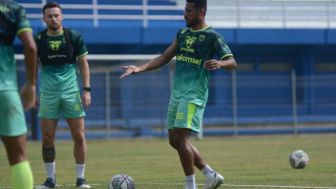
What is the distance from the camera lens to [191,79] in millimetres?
10602

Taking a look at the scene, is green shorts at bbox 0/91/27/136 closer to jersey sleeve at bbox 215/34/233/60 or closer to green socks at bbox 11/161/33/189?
green socks at bbox 11/161/33/189

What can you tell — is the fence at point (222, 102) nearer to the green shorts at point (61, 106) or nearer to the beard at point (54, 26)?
the green shorts at point (61, 106)

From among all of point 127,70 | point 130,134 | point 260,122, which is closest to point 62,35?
point 127,70

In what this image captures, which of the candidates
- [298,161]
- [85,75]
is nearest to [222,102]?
[298,161]

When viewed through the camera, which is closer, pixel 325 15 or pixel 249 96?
pixel 249 96

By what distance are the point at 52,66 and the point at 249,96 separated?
85.8ft

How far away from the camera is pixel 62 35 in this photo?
12.0m

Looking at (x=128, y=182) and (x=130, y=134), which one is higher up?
(x=128, y=182)

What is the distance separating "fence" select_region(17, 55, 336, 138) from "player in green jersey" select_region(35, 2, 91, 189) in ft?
62.6

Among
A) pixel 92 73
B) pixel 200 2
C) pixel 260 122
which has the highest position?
pixel 200 2

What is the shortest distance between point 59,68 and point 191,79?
2.32 meters

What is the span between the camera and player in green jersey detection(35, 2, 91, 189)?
39.4ft

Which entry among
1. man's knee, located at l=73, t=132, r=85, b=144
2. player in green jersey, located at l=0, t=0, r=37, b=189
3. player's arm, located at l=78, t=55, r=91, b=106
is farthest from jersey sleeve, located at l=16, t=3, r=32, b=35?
man's knee, located at l=73, t=132, r=85, b=144

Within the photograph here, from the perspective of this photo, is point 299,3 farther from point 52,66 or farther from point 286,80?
point 52,66
